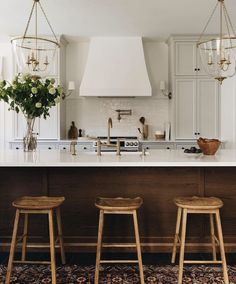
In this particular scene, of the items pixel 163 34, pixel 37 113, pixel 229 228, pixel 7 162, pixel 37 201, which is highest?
pixel 163 34

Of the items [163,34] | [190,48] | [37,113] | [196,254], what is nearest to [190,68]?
[190,48]

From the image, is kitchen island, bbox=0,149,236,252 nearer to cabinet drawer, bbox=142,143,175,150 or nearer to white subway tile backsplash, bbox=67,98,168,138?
cabinet drawer, bbox=142,143,175,150

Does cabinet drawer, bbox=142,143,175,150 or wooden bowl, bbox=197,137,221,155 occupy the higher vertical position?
wooden bowl, bbox=197,137,221,155

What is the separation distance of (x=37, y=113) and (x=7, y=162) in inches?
37.4

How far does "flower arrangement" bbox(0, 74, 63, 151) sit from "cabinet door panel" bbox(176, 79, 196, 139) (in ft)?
9.34

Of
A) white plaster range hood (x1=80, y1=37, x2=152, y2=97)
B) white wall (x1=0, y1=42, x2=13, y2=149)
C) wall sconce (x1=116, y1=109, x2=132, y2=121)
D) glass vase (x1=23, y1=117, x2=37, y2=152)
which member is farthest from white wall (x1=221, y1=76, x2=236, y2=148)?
white wall (x1=0, y1=42, x2=13, y2=149)

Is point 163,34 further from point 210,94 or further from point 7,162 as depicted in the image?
point 7,162

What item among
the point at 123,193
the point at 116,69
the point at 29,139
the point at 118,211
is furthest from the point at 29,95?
the point at 116,69

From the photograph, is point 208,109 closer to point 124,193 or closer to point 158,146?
point 158,146

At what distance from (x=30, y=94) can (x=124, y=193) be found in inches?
54.0

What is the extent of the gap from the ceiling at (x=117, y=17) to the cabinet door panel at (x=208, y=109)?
0.94 m

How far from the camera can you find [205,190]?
303 centimetres

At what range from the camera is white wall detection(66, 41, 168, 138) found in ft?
20.8

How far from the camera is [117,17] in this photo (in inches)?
193
